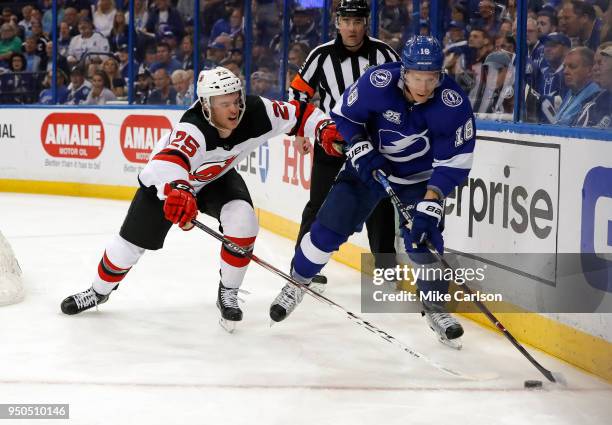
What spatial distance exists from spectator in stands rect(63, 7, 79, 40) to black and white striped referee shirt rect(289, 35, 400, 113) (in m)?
5.10

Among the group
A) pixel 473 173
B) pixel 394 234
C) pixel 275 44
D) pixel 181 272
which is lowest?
pixel 181 272

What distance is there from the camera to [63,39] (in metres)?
9.26

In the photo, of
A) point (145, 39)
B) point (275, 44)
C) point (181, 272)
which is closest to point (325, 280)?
point (181, 272)

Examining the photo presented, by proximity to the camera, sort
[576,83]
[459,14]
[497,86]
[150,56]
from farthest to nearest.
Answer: [150,56]
[459,14]
[497,86]
[576,83]

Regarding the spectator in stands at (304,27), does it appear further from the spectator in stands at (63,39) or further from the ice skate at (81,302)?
the spectator in stands at (63,39)

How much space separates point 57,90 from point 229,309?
5.84 m

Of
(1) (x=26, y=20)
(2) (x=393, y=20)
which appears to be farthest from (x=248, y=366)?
(1) (x=26, y=20)

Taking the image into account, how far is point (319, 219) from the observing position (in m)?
3.83

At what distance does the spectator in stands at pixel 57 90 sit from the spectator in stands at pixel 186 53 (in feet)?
5.06

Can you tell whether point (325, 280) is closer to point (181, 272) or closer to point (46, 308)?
point (181, 272)

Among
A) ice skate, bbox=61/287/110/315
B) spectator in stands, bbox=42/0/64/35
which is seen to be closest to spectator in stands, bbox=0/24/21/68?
spectator in stands, bbox=42/0/64/35

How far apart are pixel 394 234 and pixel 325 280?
16.5 inches

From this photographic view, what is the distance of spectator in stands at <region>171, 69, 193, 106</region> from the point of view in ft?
26.5

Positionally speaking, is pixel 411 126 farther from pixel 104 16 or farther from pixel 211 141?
pixel 104 16
